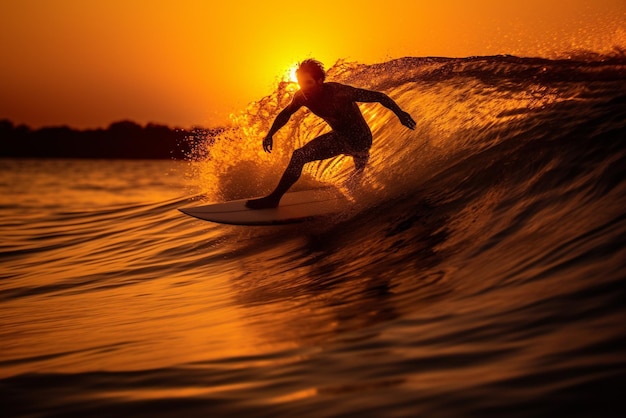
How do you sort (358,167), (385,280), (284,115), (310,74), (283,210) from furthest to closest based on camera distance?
(358,167) < (284,115) < (283,210) < (310,74) < (385,280)

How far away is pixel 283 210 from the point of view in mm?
7785

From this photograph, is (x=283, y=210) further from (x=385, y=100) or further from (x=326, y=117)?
→ (x=385, y=100)

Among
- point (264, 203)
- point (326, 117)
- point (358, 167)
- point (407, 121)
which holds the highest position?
point (326, 117)

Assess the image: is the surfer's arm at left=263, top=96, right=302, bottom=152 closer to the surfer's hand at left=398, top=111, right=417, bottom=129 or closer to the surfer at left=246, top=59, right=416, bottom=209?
the surfer at left=246, top=59, right=416, bottom=209

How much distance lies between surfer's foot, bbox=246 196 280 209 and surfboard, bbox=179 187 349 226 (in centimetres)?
5

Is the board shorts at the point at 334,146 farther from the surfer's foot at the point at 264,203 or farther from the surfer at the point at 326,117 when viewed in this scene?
the surfer's foot at the point at 264,203

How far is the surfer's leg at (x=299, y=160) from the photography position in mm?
7605

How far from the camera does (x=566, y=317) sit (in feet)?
11.8

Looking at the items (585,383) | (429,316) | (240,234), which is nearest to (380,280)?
(429,316)

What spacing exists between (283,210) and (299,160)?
1.83 feet

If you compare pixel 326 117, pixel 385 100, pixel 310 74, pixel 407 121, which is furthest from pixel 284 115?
pixel 407 121

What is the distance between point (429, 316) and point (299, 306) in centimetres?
135

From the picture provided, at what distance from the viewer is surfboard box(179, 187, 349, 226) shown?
25.1ft

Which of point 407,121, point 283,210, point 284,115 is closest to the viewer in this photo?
point 407,121
